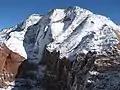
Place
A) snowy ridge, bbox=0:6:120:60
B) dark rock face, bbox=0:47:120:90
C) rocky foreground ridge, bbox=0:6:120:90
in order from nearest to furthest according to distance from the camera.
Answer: dark rock face, bbox=0:47:120:90 < rocky foreground ridge, bbox=0:6:120:90 < snowy ridge, bbox=0:6:120:60

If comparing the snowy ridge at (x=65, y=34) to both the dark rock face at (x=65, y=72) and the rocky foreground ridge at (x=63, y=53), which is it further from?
the dark rock face at (x=65, y=72)

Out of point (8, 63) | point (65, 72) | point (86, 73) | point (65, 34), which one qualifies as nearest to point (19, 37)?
point (65, 34)

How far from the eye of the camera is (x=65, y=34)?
5862 cm

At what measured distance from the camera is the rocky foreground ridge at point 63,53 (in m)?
38.5

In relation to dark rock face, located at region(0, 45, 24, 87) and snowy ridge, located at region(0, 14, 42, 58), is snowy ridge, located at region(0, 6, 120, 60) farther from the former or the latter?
dark rock face, located at region(0, 45, 24, 87)

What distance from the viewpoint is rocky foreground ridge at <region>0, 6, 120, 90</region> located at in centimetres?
3847

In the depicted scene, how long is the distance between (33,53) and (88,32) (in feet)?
41.0

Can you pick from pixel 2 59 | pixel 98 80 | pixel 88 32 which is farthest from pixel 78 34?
pixel 98 80

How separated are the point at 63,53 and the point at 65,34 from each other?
964 cm

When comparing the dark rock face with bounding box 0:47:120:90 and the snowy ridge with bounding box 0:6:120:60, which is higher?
the snowy ridge with bounding box 0:6:120:60

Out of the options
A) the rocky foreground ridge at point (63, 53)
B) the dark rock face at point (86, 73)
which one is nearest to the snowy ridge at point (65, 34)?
the rocky foreground ridge at point (63, 53)

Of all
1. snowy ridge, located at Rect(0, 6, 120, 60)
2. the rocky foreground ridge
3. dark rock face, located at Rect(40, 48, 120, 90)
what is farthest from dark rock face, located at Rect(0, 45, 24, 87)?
dark rock face, located at Rect(40, 48, 120, 90)

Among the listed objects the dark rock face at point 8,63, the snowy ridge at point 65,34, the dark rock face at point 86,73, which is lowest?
the dark rock face at point 86,73

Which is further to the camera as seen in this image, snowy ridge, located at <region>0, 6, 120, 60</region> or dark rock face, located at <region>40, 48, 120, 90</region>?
snowy ridge, located at <region>0, 6, 120, 60</region>
